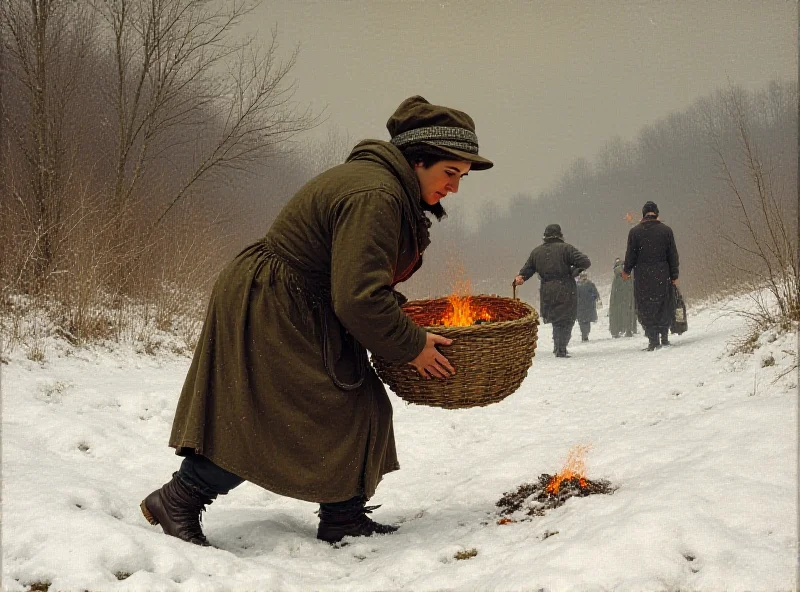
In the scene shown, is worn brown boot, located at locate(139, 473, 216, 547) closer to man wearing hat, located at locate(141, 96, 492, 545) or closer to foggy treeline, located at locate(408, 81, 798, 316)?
man wearing hat, located at locate(141, 96, 492, 545)

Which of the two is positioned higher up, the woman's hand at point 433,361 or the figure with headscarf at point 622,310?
the woman's hand at point 433,361

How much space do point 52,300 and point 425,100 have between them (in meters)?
6.11

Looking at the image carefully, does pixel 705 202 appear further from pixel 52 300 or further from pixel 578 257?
pixel 52 300

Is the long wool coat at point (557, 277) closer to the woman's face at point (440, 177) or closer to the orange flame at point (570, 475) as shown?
the orange flame at point (570, 475)

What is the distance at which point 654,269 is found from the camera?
358 inches

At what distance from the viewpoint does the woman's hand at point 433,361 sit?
8.29ft

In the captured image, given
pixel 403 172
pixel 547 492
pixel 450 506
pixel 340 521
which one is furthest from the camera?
pixel 450 506

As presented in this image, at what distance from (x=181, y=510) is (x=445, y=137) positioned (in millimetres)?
1922

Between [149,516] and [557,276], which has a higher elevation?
[557,276]

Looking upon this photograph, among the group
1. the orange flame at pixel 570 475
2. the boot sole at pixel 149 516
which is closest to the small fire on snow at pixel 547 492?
the orange flame at pixel 570 475

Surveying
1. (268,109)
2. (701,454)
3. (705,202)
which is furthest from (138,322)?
(705,202)

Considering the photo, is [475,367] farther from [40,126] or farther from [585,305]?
[585,305]

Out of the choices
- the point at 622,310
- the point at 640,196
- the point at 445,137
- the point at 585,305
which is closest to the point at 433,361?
the point at 445,137

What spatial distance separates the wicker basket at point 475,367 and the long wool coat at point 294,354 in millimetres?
186
